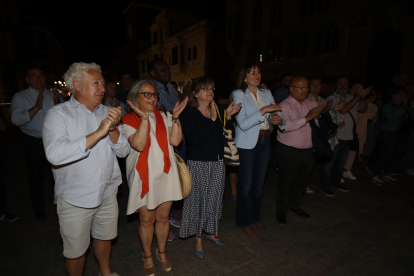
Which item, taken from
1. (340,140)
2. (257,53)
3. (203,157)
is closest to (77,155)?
(203,157)

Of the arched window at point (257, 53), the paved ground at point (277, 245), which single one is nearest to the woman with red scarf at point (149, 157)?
the paved ground at point (277, 245)

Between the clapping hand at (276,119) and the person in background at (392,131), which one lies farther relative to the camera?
the person in background at (392,131)

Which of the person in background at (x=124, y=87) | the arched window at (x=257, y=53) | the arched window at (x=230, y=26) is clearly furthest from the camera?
the arched window at (x=230, y=26)

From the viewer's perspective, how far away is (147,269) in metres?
2.63

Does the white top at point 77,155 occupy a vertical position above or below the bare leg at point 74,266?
above

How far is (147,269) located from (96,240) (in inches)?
27.9

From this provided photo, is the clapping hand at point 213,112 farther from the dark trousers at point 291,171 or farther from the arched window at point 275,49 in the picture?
the arched window at point 275,49

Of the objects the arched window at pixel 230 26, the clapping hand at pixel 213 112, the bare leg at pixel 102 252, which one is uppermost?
the arched window at pixel 230 26

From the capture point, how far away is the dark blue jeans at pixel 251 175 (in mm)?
3242

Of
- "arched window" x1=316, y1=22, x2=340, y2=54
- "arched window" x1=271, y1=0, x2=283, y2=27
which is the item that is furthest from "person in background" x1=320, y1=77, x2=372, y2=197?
"arched window" x1=271, y1=0, x2=283, y2=27

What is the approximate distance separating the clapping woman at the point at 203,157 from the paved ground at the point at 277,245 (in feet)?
1.28

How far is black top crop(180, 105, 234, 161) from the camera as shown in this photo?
2.74 meters

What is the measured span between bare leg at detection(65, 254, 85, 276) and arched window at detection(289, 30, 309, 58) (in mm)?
19345

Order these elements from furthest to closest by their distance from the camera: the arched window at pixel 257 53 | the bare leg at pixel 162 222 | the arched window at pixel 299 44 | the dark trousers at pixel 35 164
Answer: the arched window at pixel 257 53 → the arched window at pixel 299 44 → the dark trousers at pixel 35 164 → the bare leg at pixel 162 222
